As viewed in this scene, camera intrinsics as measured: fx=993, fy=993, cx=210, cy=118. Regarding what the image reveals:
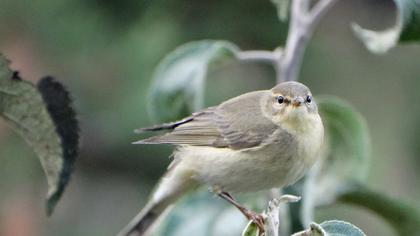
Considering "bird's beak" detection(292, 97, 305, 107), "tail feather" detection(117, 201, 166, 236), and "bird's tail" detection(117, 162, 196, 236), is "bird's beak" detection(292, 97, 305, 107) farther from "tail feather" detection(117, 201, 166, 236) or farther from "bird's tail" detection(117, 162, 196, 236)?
"tail feather" detection(117, 201, 166, 236)

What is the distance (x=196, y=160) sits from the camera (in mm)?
2816

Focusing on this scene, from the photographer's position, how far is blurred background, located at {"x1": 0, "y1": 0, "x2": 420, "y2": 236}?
554cm

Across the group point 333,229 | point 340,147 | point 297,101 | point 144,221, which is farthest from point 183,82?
point 333,229

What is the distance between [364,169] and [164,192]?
620 mm

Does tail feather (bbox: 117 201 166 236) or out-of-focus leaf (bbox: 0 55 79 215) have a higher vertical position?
out-of-focus leaf (bbox: 0 55 79 215)

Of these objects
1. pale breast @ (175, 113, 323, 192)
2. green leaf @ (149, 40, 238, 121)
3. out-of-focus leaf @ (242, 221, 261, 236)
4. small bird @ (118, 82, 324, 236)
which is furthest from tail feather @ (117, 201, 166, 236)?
out-of-focus leaf @ (242, 221, 261, 236)

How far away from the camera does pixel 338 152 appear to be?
3043 mm

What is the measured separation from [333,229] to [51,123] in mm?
476

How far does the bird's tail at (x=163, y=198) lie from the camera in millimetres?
2842

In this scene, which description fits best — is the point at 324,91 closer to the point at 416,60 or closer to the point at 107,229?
the point at 416,60

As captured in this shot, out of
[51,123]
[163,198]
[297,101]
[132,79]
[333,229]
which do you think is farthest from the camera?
[132,79]

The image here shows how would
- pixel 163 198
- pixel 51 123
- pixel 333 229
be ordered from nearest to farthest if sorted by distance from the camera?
pixel 51 123 < pixel 333 229 < pixel 163 198

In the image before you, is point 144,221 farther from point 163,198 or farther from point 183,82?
point 183,82

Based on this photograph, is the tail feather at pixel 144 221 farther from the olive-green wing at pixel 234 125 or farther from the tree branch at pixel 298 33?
the tree branch at pixel 298 33
